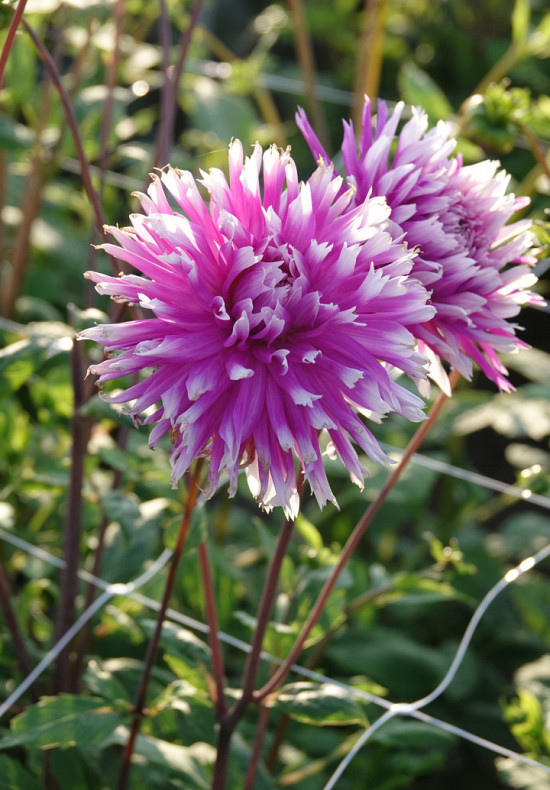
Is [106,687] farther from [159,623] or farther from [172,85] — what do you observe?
[172,85]

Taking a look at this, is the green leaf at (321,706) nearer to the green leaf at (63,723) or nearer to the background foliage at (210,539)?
the background foliage at (210,539)

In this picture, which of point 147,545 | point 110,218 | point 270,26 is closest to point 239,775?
point 147,545

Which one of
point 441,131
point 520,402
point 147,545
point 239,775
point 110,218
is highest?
point 110,218

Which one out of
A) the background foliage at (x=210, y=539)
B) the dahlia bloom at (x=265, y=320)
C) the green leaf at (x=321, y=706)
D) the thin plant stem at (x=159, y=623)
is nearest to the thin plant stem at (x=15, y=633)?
the background foliage at (x=210, y=539)

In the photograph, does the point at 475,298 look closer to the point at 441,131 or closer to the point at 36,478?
the point at 441,131

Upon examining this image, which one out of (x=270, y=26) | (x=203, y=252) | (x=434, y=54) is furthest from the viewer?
(x=434, y=54)

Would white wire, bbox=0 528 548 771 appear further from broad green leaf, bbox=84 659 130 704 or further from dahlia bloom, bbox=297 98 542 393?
dahlia bloom, bbox=297 98 542 393

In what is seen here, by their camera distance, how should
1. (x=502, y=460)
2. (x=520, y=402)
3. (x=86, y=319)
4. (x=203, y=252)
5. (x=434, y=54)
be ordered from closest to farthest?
(x=203, y=252) < (x=86, y=319) < (x=520, y=402) < (x=502, y=460) < (x=434, y=54)
